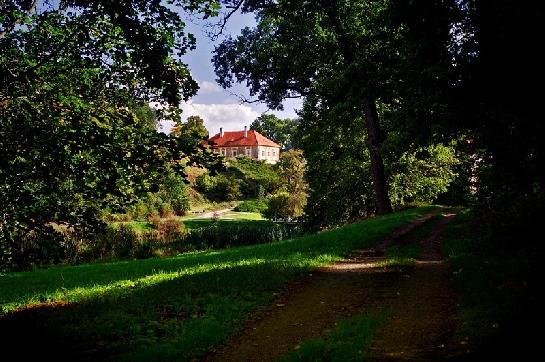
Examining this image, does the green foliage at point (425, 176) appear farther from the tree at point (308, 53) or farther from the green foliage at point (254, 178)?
the green foliage at point (254, 178)

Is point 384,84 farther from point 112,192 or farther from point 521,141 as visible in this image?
point 112,192

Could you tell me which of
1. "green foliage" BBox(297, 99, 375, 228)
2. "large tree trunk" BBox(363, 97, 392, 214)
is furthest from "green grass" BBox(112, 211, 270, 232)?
"large tree trunk" BBox(363, 97, 392, 214)

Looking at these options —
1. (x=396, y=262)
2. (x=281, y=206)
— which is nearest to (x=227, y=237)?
(x=281, y=206)

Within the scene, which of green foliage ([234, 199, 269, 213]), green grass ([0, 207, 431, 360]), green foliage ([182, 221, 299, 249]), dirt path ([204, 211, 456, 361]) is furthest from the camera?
green foliage ([234, 199, 269, 213])

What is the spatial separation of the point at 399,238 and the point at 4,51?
575 inches

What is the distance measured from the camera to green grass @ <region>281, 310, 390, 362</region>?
5730 millimetres

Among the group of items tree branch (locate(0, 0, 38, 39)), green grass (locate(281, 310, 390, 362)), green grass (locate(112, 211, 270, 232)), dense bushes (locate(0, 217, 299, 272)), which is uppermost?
tree branch (locate(0, 0, 38, 39))

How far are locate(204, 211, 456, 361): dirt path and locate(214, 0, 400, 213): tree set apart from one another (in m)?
7.32

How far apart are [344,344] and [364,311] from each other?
194cm

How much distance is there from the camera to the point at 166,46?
20.8ft

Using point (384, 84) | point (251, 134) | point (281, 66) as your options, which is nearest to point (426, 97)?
point (384, 84)

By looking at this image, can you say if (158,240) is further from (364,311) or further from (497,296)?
(497,296)

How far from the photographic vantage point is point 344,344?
612 cm

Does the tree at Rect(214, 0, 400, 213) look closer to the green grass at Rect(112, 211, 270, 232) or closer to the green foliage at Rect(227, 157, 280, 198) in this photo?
the green grass at Rect(112, 211, 270, 232)
